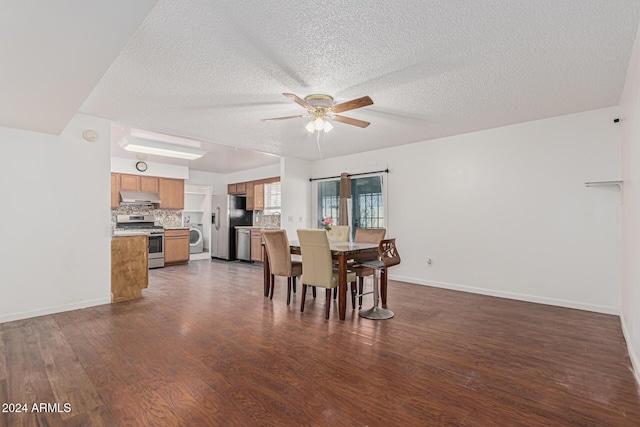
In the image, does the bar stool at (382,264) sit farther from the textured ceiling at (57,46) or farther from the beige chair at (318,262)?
the textured ceiling at (57,46)

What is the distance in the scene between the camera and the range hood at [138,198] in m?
6.68

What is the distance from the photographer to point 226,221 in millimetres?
8172

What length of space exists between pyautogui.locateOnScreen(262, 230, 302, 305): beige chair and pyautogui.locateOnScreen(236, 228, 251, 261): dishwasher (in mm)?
3793

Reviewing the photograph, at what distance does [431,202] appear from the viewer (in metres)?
5.14

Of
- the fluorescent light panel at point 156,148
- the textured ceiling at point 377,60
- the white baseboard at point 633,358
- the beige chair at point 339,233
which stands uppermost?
the textured ceiling at point 377,60

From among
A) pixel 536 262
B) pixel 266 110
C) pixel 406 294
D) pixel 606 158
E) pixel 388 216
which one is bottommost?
pixel 406 294

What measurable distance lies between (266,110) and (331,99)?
93 cm

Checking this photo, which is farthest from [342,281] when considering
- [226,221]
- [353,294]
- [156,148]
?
[226,221]

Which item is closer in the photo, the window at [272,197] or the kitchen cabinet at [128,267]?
the kitchen cabinet at [128,267]

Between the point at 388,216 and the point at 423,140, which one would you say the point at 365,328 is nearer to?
the point at 388,216

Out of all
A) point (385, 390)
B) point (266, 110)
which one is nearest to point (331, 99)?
point (266, 110)

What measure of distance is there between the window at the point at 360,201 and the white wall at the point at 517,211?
306 millimetres

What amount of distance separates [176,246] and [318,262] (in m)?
5.09

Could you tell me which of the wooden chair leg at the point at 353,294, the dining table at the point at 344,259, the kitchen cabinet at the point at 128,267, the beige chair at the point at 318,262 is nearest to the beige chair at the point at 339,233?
the wooden chair leg at the point at 353,294
